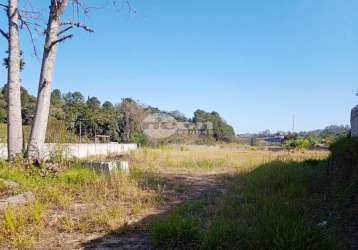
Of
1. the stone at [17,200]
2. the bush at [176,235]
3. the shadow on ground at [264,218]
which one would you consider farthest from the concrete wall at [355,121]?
the stone at [17,200]

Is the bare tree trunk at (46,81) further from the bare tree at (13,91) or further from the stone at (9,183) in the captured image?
the stone at (9,183)

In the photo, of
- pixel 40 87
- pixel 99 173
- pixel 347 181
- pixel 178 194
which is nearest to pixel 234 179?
pixel 178 194

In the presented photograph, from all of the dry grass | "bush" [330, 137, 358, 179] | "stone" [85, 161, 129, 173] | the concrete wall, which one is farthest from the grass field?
the dry grass

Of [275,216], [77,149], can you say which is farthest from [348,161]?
[77,149]

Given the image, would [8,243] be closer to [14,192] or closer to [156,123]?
[14,192]

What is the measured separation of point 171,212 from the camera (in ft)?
17.8

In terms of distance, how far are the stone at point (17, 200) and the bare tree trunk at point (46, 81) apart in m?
2.67

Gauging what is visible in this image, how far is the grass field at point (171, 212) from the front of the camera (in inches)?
155

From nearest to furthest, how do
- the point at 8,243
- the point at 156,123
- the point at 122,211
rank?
1. the point at 8,243
2. the point at 122,211
3. the point at 156,123

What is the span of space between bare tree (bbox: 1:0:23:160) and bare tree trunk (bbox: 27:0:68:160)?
1.17 ft

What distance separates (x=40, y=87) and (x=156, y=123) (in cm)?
3804

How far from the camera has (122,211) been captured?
18.2ft

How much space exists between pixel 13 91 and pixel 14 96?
12 centimetres

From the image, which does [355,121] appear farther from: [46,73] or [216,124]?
[216,124]
